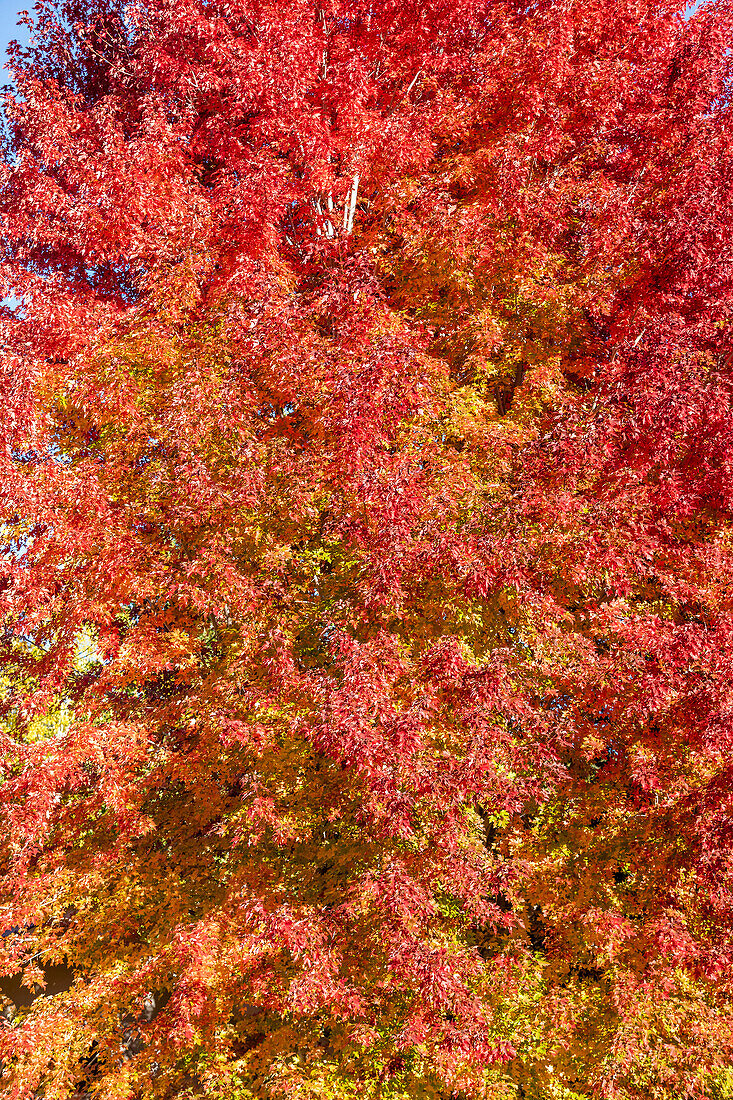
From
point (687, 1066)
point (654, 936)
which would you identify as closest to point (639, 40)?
point (654, 936)

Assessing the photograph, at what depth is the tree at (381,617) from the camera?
23.0ft

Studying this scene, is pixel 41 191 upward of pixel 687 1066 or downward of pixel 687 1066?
upward

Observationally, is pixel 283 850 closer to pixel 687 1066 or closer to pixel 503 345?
pixel 687 1066

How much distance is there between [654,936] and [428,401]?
597 cm

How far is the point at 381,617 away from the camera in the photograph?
7562mm

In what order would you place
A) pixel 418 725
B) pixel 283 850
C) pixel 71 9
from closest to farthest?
pixel 418 725
pixel 283 850
pixel 71 9

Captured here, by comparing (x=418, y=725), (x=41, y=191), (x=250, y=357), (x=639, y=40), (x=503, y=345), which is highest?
(x=41, y=191)

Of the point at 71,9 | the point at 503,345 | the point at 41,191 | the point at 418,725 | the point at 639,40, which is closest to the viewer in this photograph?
the point at 418,725

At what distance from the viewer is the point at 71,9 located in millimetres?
14562

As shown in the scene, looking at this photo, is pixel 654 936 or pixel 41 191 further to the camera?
pixel 41 191

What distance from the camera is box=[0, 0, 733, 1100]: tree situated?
7.00 metres

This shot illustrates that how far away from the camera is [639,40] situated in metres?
13.0

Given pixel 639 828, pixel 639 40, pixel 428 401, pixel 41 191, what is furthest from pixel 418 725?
pixel 639 40

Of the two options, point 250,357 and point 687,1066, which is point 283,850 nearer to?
point 687,1066
